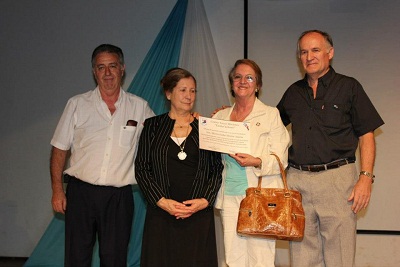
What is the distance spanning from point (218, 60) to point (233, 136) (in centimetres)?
179

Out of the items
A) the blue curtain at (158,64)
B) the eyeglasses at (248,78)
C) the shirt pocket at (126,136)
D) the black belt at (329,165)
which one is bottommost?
the black belt at (329,165)

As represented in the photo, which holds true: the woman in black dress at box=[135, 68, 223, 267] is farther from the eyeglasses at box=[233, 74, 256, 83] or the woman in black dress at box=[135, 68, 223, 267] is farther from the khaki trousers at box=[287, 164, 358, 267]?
the khaki trousers at box=[287, 164, 358, 267]

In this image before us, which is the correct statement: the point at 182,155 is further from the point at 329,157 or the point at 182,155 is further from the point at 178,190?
the point at 329,157

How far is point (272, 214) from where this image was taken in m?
2.83

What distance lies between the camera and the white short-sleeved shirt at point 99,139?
3.20 m

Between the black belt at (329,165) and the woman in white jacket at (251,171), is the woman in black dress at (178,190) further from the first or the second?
the black belt at (329,165)

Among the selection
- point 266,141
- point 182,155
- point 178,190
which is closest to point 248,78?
point 266,141

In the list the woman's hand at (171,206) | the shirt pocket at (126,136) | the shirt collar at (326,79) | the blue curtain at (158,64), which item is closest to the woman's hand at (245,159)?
the woman's hand at (171,206)

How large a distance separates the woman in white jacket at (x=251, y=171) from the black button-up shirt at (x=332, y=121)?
128 millimetres

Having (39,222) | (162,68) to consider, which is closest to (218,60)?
(162,68)

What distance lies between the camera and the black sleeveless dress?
2863 mm

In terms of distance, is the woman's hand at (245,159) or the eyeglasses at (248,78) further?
the eyeglasses at (248,78)

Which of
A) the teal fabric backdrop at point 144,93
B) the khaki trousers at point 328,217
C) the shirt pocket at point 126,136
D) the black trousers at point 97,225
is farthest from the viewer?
the teal fabric backdrop at point 144,93

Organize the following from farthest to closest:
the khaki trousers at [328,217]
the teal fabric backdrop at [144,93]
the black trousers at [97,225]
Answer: the teal fabric backdrop at [144,93] < the black trousers at [97,225] < the khaki trousers at [328,217]
